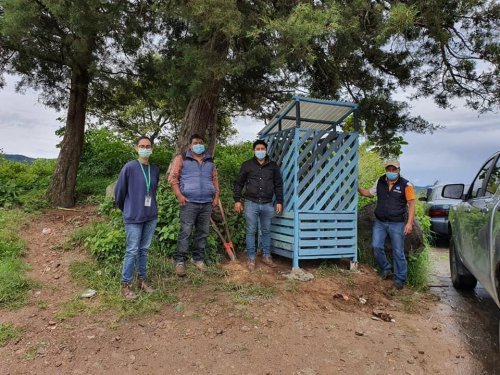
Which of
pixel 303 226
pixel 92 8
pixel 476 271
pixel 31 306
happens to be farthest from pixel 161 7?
pixel 476 271

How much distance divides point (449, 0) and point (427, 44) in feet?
3.80

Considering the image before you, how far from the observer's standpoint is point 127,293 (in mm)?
4434

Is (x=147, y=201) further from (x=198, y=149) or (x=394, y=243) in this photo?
(x=394, y=243)

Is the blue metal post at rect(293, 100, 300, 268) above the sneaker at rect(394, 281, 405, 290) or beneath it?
above

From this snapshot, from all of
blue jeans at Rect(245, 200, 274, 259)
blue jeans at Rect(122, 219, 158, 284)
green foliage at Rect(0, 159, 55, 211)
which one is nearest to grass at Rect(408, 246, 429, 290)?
blue jeans at Rect(245, 200, 274, 259)

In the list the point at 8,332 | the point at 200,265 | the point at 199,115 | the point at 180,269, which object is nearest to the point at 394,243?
the point at 200,265

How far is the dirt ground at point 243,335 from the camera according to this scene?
3373mm

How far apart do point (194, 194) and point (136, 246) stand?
1.02 meters

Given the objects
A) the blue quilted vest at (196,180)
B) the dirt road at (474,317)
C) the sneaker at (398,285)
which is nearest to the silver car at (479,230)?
the dirt road at (474,317)

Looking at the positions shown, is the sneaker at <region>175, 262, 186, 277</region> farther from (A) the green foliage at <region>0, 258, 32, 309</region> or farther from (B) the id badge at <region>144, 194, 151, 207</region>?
(A) the green foliage at <region>0, 258, 32, 309</region>

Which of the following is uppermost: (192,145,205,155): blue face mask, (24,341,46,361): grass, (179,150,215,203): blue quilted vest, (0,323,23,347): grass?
(192,145,205,155): blue face mask

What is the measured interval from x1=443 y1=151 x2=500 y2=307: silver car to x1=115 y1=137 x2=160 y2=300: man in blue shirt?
10.6 ft

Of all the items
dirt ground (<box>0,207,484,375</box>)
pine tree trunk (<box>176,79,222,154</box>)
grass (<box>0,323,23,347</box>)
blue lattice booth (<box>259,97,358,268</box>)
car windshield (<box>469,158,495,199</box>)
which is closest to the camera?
dirt ground (<box>0,207,484,375</box>)

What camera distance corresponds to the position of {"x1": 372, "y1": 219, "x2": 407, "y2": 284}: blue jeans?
5.52 m
